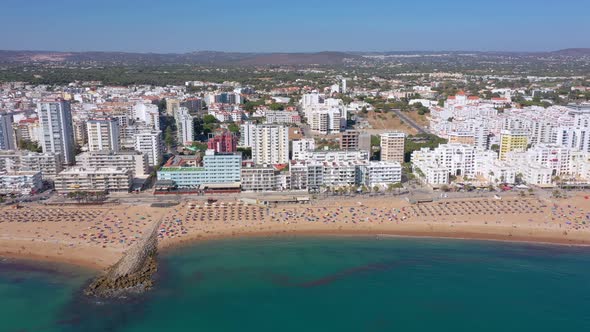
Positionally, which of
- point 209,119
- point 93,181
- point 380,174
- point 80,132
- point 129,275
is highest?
point 209,119

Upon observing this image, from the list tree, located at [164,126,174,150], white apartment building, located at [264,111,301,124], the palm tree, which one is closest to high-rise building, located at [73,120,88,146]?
tree, located at [164,126,174,150]

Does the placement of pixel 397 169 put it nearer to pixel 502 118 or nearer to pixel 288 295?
pixel 288 295

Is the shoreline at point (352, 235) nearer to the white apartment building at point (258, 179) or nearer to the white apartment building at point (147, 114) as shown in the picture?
the white apartment building at point (258, 179)

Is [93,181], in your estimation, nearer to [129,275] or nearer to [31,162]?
[31,162]

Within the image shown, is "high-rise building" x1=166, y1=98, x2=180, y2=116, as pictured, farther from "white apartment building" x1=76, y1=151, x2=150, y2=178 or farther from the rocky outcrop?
the rocky outcrop

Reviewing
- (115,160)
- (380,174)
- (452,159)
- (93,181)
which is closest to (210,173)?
(115,160)

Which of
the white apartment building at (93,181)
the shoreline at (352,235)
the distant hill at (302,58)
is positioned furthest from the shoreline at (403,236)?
the distant hill at (302,58)
